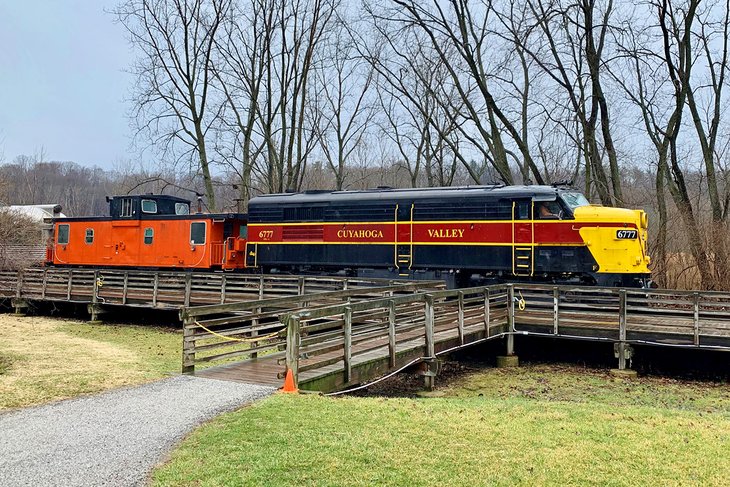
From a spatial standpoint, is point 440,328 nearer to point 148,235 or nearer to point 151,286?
point 151,286

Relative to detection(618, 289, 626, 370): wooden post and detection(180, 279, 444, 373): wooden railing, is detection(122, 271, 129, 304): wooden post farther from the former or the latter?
detection(618, 289, 626, 370): wooden post

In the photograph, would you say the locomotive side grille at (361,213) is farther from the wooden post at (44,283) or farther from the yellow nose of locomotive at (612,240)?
the wooden post at (44,283)

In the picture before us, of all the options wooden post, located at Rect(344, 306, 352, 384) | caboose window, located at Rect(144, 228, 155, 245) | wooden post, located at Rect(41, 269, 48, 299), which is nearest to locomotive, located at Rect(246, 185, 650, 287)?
caboose window, located at Rect(144, 228, 155, 245)

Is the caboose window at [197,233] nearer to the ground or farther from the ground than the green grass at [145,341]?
farther from the ground

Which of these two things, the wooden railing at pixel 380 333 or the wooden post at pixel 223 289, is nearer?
the wooden railing at pixel 380 333

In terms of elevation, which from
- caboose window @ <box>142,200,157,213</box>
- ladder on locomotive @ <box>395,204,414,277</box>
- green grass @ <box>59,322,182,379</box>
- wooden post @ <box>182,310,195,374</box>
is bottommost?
green grass @ <box>59,322,182,379</box>

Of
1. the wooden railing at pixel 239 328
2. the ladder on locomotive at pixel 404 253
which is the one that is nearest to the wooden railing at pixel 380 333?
the wooden railing at pixel 239 328

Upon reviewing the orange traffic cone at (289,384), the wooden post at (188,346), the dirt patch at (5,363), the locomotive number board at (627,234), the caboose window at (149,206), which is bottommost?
the dirt patch at (5,363)

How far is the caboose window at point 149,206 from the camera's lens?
24.8m

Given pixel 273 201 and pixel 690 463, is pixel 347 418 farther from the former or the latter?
pixel 273 201

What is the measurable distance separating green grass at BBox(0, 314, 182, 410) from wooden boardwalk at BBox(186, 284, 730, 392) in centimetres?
177

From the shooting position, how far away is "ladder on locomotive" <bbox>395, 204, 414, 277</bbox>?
18.2 m

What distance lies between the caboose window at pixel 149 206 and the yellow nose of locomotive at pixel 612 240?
17.3 meters

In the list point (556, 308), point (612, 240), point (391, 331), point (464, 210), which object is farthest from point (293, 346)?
point (612, 240)
